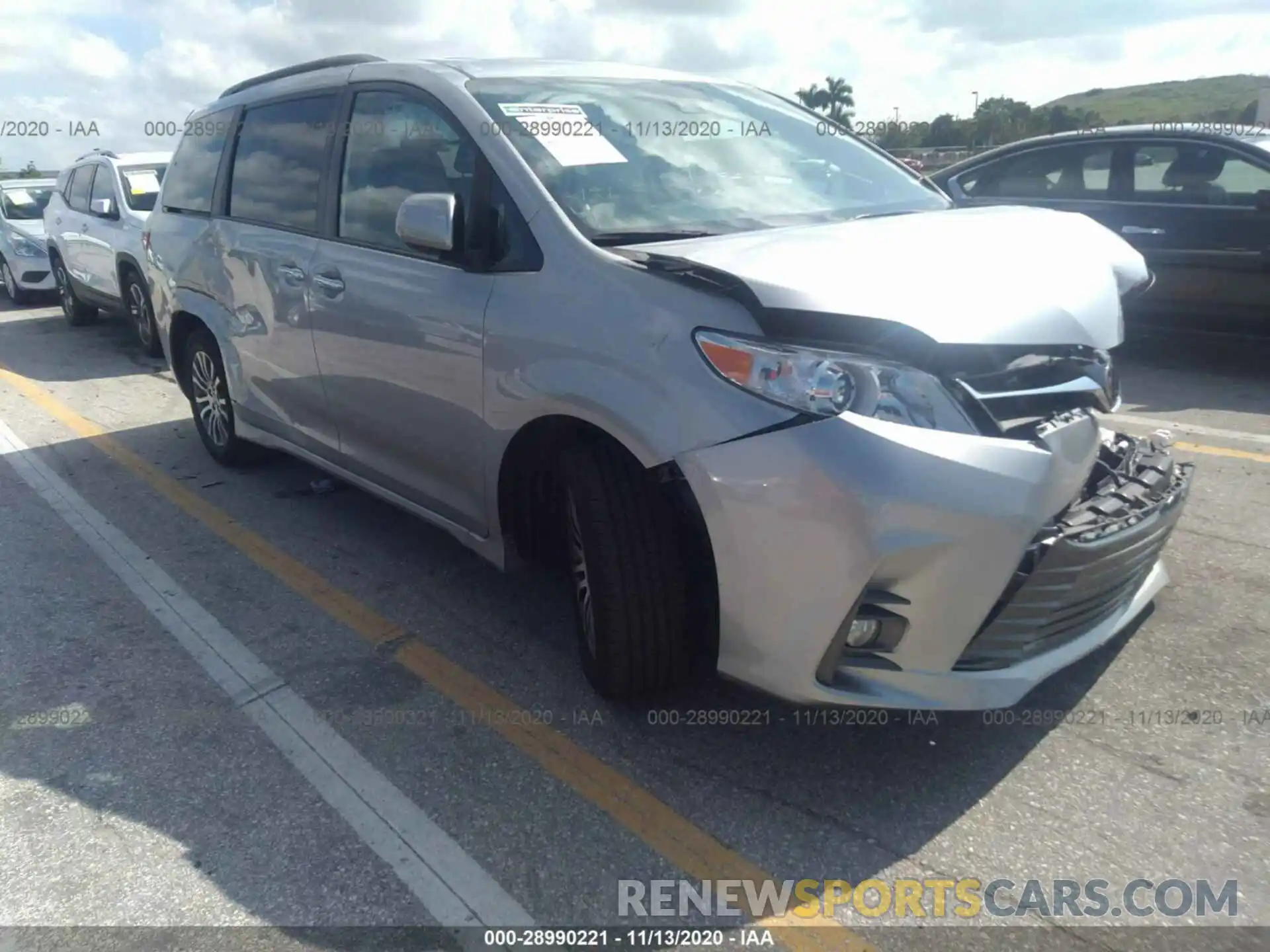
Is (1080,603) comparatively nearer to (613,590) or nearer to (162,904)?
(613,590)

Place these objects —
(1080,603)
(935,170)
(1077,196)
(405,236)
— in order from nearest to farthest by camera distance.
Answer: (1080,603)
(405,236)
(1077,196)
(935,170)

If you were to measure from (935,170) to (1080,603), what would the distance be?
21.9ft

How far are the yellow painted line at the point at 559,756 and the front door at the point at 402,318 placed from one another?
1.60 feet

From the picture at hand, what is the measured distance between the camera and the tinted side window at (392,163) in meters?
3.41

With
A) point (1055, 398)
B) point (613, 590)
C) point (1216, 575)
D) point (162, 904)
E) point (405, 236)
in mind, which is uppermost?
point (405, 236)

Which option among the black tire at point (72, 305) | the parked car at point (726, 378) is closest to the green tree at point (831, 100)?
the parked car at point (726, 378)

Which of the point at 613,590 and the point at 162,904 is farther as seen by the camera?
the point at 613,590

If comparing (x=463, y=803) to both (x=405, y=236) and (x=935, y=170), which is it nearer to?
(x=405, y=236)

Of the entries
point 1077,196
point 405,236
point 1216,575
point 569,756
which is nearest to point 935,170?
point 1077,196

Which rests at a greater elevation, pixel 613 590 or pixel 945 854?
pixel 613 590

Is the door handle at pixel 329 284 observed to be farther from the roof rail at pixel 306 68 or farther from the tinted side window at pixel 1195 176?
the tinted side window at pixel 1195 176

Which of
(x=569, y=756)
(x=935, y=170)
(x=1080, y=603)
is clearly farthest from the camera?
(x=935, y=170)

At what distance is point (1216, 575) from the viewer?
3.76 meters

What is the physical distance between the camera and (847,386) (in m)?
2.37
